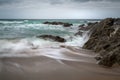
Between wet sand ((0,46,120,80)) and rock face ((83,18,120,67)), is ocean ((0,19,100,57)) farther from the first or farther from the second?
wet sand ((0,46,120,80))

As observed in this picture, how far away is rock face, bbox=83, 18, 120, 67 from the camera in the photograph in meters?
6.39

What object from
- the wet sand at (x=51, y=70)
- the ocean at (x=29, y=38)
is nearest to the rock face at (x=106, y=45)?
the wet sand at (x=51, y=70)

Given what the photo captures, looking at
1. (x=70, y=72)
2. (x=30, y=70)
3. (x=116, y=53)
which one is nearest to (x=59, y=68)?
(x=70, y=72)

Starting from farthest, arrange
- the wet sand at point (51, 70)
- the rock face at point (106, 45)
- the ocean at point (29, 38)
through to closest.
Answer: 1. the ocean at point (29, 38)
2. the rock face at point (106, 45)
3. the wet sand at point (51, 70)

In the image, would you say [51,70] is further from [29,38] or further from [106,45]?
[29,38]

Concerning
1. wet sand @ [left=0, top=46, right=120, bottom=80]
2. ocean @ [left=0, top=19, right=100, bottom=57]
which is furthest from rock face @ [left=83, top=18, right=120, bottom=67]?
ocean @ [left=0, top=19, right=100, bottom=57]

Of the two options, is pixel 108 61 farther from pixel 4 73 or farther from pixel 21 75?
pixel 4 73

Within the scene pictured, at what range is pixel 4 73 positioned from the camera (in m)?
5.27

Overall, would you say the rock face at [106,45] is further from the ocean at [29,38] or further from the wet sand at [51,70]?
the ocean at [29,38]

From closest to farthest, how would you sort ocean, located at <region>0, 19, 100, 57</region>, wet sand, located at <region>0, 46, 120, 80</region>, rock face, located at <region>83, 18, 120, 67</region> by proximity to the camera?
wet sand, located at <region>0, 46, 120, 80</region> → rock face, located at <region>83, 18, 120, 67</region> → ocean, located at <region>0, 19, 100, 57</region>

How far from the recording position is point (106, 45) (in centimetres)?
837

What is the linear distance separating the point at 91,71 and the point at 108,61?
38.5 inches

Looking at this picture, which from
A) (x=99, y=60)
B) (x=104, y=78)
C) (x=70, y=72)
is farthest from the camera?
(x=99, y=60)

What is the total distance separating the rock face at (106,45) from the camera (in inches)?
252
